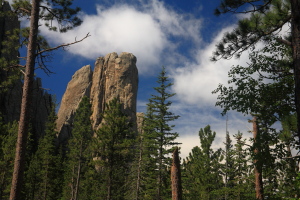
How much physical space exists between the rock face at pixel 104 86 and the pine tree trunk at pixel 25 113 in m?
53.1

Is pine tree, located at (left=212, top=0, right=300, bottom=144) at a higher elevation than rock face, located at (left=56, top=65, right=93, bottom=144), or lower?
lower

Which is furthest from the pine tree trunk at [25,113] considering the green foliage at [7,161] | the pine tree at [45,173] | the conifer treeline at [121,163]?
the pine tree at [45,173]

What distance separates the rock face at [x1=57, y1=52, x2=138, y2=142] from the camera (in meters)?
62.8

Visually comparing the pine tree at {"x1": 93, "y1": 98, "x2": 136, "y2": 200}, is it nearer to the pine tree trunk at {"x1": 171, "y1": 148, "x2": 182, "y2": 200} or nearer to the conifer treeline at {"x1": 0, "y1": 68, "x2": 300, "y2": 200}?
the conifer treeline at {"x1": 0, "y1": 68, "x2": 300, "y2": 200}

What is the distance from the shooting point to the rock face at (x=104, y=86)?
62.8 meters

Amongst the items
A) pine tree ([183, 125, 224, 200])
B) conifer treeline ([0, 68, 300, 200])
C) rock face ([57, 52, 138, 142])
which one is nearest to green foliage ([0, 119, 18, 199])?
conifer treeline ([0, 68, 300, 200])

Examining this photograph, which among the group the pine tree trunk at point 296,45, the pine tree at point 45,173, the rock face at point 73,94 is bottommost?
the pine tree at point 45,173

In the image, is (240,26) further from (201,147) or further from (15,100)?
(15,100)

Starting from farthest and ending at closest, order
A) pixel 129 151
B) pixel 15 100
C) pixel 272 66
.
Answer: pixel 15 100, pixel 129 151, pixel 272 66

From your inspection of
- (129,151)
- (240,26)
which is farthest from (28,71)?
(129,151)

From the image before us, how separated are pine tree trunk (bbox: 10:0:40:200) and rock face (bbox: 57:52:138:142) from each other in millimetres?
53116

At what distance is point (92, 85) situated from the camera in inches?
2645

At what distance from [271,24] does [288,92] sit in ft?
7.22

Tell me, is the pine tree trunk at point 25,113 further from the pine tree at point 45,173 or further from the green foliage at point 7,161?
the pine tree at point 45,173
